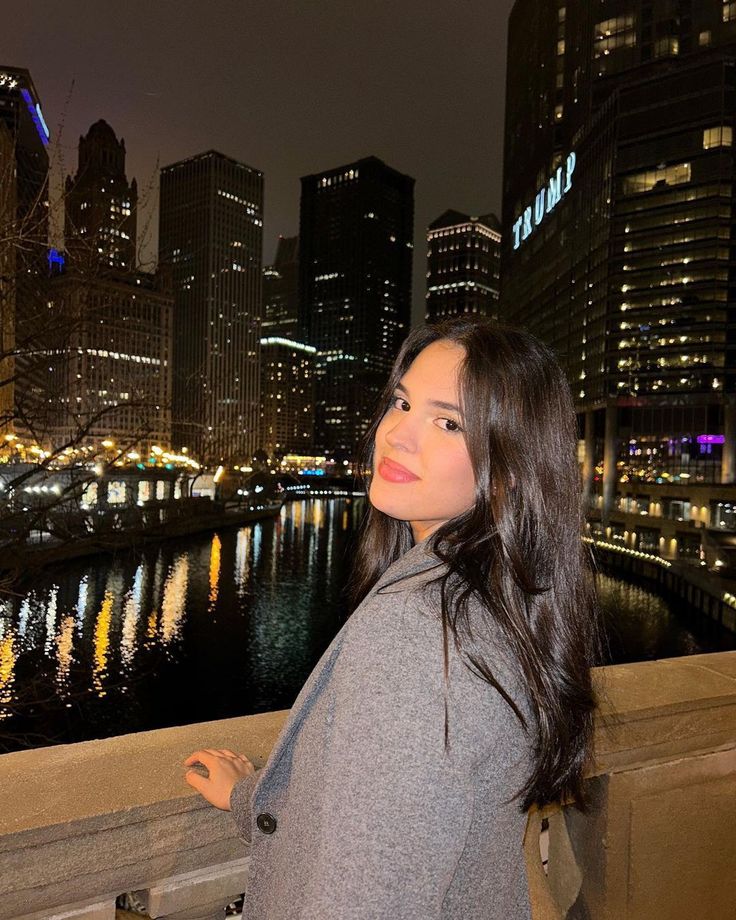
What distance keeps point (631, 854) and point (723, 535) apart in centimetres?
3951

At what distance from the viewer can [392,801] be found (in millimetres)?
897

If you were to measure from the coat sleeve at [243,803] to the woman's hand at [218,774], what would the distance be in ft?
0.22

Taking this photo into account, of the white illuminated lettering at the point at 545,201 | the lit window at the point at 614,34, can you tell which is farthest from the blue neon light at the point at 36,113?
the lit window at the point at 614,34

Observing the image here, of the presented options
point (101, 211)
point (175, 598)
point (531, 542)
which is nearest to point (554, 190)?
point (175, 598)

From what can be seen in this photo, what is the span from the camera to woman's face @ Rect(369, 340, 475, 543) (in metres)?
1.24

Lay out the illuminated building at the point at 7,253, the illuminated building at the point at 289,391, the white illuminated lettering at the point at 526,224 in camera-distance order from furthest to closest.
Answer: the illuminated building at the point at 289,391
the white illuminated lettering at the point at 526,224
the illuminated building at the point at 7,253

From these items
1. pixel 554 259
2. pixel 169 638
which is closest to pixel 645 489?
pixel 554 259

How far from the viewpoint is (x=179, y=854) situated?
1.52m

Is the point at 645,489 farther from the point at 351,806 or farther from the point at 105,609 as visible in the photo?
the point at 351,806

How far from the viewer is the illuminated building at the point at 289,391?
14488cm

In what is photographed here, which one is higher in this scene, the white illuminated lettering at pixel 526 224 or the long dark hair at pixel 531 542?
the white illuminated lettering at pixel 526 224

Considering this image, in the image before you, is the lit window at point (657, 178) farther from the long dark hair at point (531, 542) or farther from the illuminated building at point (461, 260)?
the illuminated building at point (461, 260)

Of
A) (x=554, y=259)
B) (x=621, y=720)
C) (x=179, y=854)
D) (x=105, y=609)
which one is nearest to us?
(x=179, y=854)

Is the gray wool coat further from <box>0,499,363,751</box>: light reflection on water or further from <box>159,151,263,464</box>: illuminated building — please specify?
<box>159,151,263,464</box>: illuminated building
